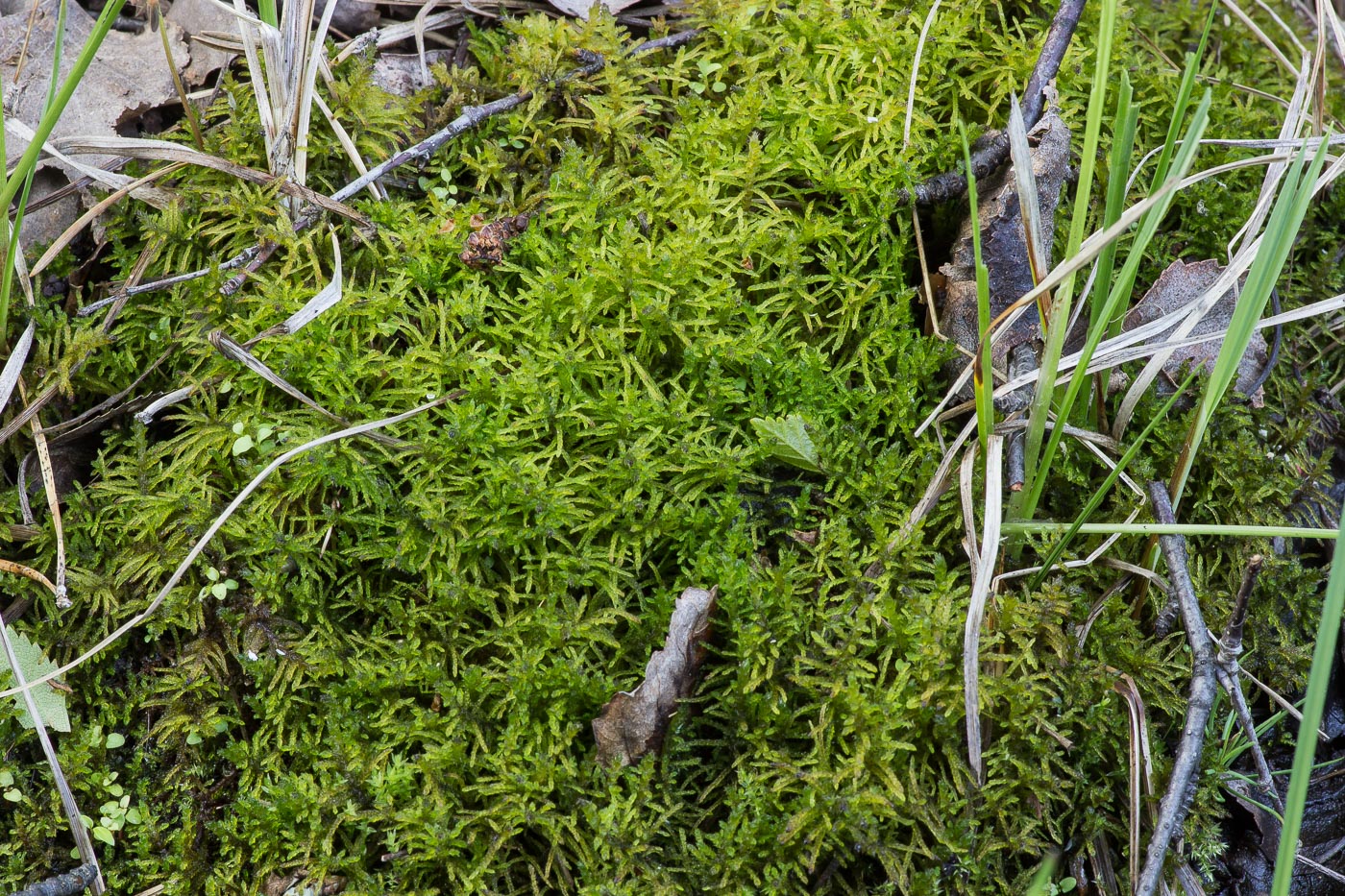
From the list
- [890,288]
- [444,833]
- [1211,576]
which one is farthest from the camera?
[890,288]

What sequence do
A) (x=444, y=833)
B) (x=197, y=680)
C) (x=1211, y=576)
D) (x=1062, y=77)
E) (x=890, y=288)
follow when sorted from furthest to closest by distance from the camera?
(x=1062, y=77), (x=890, y=288), (x=1211, y=576), (x=197, y=680), (x=444, y=833)

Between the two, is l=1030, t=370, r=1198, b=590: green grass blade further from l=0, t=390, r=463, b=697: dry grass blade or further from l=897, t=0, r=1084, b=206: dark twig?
l=0, t=390, r=463, b=697: dry grass blade

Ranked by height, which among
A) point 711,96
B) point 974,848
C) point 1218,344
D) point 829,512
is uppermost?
point 711,96

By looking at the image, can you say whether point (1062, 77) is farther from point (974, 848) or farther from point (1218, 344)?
point (974, 848)

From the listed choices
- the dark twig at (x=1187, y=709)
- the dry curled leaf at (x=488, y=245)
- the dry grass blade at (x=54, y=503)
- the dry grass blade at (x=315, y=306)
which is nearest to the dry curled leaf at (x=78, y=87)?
the dry grass blade at (x=54, y=503)

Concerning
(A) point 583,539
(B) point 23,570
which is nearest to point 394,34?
(A) point 583,539

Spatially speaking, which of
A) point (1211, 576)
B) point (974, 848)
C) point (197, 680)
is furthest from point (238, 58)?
point (1211, 576)

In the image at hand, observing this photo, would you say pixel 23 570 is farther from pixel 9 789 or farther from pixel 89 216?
pixel 89 216

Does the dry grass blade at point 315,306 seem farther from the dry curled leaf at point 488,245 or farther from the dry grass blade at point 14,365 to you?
the dry grass blade at point 14,365
